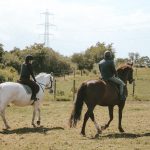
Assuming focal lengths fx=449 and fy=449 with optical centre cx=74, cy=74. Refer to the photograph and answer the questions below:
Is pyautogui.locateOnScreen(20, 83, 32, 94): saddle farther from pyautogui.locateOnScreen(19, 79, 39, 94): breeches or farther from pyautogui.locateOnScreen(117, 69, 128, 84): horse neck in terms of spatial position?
pyautogui.locateOnScreen(117, 69, 128, 84): horse neck

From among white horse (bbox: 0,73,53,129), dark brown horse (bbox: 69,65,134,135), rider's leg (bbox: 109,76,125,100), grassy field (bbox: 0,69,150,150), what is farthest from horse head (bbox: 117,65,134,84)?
white horse (bbox: 0,73,53,129)

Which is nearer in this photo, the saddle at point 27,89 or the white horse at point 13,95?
the white horse at point 13,95

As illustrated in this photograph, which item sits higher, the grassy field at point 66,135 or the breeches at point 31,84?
the breeches at point 31,84

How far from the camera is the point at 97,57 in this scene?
319 feet

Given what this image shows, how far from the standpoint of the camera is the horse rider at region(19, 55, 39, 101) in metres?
16.8

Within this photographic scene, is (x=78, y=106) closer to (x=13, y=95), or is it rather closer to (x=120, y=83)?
(x=120, y=83)

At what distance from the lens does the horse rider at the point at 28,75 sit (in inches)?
660

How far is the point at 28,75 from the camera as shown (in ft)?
55.6

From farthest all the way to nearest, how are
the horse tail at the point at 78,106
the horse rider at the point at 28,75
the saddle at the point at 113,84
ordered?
1. the horse rider at the point at 28,75
2. the saddle at the point at 113,84
3. the horse tail at the point at 78,106

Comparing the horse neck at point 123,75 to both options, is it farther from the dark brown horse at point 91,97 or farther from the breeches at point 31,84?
the breeches at point 31,84

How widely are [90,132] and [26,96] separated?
10.1ft

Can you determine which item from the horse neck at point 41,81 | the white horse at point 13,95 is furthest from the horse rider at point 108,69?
the horse neck at point 41,81

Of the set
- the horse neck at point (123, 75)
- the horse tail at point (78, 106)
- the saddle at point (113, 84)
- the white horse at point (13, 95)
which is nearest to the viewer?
the horse tail at point (78, 106)

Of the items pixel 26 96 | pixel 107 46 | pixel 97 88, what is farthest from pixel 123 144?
pixel 107 46
